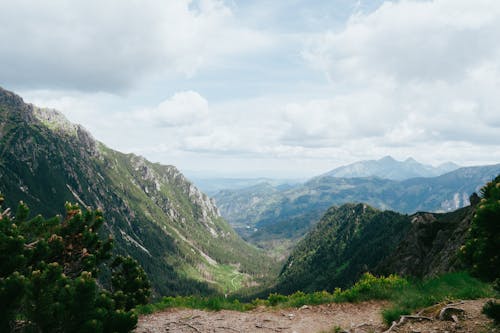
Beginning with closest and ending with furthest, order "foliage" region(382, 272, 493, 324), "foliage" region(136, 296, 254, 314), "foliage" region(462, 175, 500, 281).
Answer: "foliage" region(462, 175, 500, 281), "foliage" region(382, 272, 493, 324), "foliage" region(136, 296, 254, 314)

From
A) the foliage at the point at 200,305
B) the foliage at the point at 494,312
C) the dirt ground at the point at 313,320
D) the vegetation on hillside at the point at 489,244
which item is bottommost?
the foliage at the point at 200,305

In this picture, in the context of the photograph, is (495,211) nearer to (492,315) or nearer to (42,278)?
(492,315)

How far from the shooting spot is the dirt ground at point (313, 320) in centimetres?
1213

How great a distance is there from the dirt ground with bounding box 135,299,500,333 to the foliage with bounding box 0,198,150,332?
4719 millimetres

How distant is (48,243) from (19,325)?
138 inches

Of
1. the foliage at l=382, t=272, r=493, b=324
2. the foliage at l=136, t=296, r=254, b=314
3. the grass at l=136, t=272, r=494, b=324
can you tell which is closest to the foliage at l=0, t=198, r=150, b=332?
the foliage at l=136, t=296, r=254, b=314

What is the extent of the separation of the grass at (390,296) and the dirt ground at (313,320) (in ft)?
1.81

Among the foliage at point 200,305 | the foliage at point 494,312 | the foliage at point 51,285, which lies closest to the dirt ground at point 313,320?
the foliage at point 200,305

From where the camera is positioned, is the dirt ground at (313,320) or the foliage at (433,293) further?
the foliage at (433,293)

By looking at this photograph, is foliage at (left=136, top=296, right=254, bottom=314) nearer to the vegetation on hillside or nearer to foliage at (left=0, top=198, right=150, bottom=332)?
foliage at (left=0, top=198, right=150, bottom=332)

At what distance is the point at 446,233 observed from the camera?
2448 inches

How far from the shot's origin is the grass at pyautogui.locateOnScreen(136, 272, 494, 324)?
14.8 metres

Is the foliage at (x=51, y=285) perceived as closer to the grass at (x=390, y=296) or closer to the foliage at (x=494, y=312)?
the grass at (x=390, y=296)

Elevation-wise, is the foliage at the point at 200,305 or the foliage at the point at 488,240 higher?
the foliage at the point at 488,240
